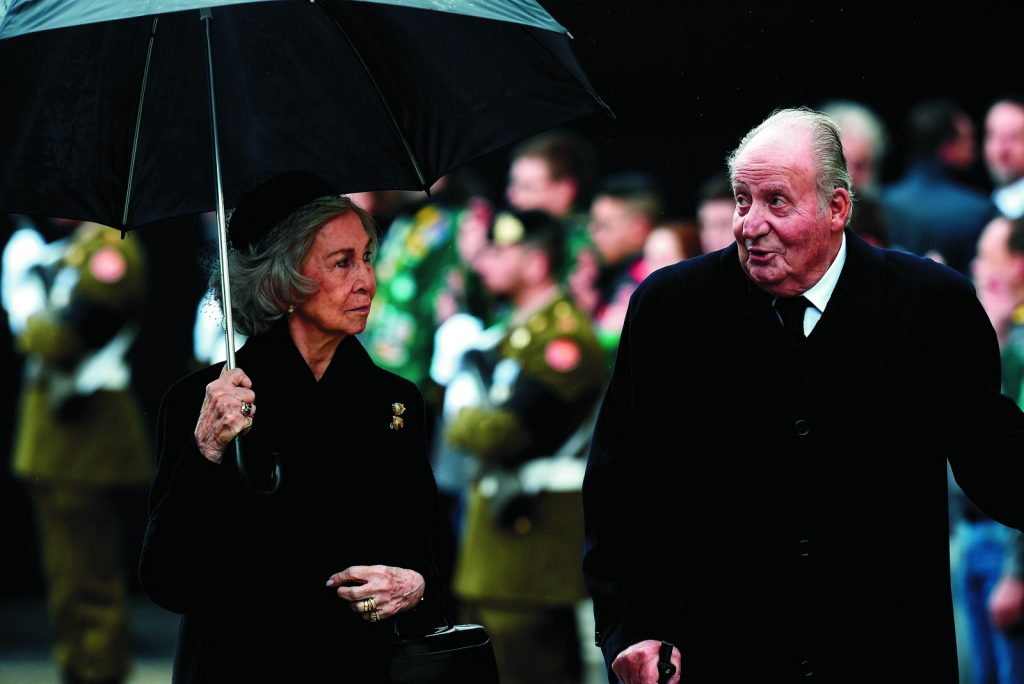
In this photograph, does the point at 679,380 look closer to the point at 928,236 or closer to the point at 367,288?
the point at 367,288

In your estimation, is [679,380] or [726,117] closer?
[679,380]

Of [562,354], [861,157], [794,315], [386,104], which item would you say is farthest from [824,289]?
[861,157]

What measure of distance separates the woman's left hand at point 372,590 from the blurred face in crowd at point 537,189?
3.82 meters

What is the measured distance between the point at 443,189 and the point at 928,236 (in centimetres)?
217

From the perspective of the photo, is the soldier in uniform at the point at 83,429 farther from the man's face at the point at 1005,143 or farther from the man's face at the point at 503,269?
the man's face at the point at 1005,143

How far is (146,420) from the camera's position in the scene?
801 cm

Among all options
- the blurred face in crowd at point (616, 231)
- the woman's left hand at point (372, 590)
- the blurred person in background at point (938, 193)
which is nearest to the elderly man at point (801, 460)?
the woman's left hand at point (372, 590)

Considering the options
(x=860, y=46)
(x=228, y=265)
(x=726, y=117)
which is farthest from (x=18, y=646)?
(x=228, y=265)

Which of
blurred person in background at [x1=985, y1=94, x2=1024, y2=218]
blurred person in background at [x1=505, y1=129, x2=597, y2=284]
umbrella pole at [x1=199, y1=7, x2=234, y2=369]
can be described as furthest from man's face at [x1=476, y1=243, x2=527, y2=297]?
umbrella pole at [x1=199, y1=7, x2=234, y2=369]

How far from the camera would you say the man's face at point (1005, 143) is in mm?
6031

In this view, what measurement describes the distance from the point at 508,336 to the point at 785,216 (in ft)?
11.3

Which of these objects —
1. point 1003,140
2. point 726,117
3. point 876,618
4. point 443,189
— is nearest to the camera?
point 876,618

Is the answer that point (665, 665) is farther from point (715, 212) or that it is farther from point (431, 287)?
point (431, 287)

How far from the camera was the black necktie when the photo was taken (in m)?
3.07
